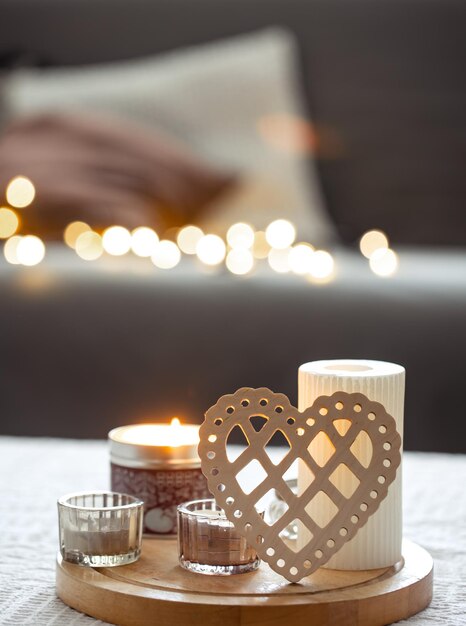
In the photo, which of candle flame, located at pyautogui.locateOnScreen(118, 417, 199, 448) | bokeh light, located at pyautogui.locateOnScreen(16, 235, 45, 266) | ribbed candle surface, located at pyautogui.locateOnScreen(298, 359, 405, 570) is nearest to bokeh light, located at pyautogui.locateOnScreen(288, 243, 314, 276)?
bokeh light, located at pyautogui.locateOnScreen(16, 235, 45, 266)

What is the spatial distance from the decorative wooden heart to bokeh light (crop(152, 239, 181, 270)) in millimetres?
1154

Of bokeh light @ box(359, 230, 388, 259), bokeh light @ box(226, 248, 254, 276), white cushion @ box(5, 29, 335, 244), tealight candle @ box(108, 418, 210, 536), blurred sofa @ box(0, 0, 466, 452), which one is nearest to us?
tealight candle @ box(108, 418, 210, 536)

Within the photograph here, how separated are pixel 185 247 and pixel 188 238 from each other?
0.07 ft

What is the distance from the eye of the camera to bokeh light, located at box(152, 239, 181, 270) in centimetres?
196

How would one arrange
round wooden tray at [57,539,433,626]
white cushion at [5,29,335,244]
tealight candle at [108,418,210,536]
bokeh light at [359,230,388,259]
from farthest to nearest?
white cushion at [5,29,335,244], bokeh light at [359,230,388,259], tealight candle at [108,418,210,536], round wooden tray at [57,539,433,626]

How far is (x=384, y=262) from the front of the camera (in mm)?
1966

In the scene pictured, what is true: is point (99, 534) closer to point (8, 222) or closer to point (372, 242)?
point (8, 222)

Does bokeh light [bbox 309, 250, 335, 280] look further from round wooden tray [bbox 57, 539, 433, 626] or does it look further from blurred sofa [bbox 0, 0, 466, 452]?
round wooden tray [bbox 57, 539, 433, 626]

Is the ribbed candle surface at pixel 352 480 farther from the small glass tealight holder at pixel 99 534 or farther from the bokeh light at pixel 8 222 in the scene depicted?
the bokeh light at pixel 8 222

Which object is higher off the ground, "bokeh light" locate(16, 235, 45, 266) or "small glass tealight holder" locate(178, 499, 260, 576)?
"bokeh light" locate(16, 235, 45, 266)

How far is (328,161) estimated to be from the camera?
2414mm

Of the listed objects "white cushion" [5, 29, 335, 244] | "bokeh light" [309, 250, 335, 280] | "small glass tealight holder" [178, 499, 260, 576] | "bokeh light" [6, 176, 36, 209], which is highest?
"white cushion" [5, 29, 335, 244]

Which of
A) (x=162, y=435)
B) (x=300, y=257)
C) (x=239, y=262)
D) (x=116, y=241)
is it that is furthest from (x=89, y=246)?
(x=162, y=435)

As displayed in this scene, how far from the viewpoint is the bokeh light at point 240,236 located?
2.05 metres
